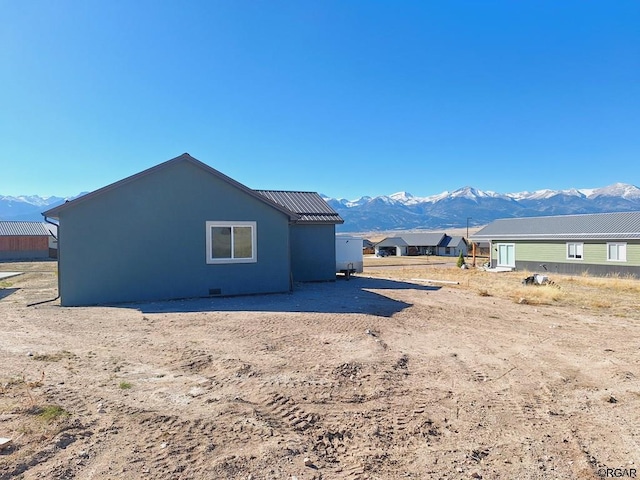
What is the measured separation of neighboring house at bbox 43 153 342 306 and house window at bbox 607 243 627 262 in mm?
23033

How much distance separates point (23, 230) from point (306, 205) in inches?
1714

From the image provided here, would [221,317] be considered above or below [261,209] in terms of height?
below

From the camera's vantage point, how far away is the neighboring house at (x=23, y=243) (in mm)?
43938

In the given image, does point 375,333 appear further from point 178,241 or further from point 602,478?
point 178,241

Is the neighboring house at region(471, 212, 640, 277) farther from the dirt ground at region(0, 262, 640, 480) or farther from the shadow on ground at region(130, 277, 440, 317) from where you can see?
the shadow on ground at region(130, 277, 440, 317)

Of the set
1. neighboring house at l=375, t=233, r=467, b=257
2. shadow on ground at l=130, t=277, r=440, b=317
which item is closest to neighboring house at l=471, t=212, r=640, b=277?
shadow on ground at l=130, t=277, r=440, b=317

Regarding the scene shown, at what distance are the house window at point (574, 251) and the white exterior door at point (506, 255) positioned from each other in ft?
14.6

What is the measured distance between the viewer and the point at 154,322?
Result: 29.5ft

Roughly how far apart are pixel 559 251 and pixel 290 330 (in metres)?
27.1

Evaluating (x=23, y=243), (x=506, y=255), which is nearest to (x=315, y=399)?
(x=506, y=255)

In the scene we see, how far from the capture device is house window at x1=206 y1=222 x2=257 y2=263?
41.4ft

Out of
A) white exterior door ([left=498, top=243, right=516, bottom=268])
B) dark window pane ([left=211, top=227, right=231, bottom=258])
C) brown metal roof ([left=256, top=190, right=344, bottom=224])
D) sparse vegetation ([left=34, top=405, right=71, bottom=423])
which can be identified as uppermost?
brown metal roof ([left=256, top=190, right=344, bottom=224])

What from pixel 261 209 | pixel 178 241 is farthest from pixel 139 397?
pixel 261 209

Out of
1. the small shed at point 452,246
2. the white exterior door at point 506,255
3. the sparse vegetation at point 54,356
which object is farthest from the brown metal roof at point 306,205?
the small shed at point 452,246
